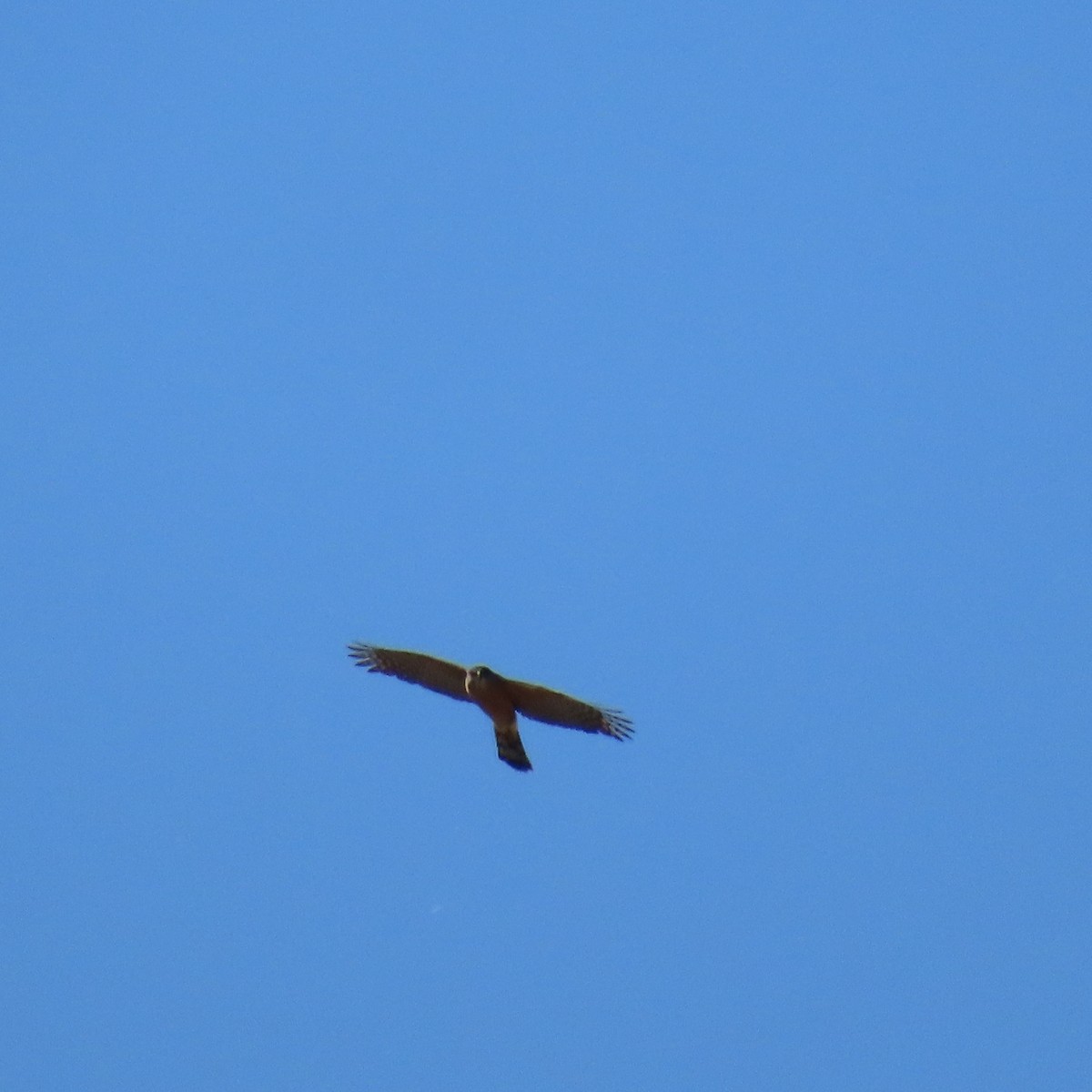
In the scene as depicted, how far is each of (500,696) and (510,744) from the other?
47cm

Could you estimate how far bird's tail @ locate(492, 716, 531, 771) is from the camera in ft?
48.5

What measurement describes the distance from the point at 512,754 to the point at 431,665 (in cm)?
86

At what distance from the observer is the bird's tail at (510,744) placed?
1480cm

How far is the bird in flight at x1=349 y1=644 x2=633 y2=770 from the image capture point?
47.6 ft

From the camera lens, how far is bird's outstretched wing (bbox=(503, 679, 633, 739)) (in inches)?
570

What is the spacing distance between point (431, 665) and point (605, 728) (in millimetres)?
1348

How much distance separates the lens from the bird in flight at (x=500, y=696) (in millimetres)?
14500

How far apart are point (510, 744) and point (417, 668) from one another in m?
0.88

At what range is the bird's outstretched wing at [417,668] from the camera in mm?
14859

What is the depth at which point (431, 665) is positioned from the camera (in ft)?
49.0

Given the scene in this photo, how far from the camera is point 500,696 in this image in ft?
47.8

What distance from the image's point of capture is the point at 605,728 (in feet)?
47.9

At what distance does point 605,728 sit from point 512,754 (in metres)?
0.74

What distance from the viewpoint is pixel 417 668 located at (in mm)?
15023
